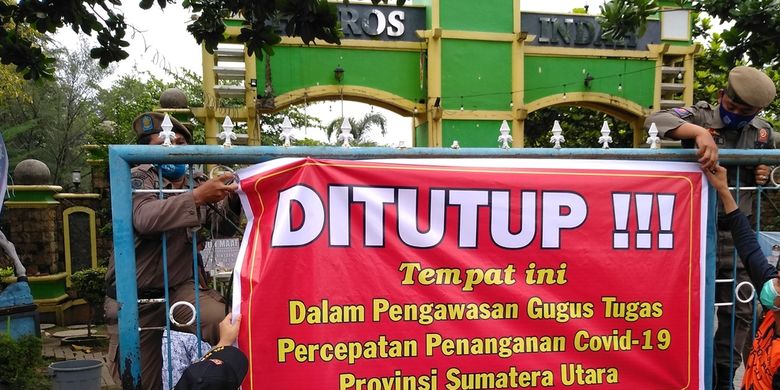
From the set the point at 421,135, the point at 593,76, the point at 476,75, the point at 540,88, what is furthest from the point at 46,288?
the point at 593,76

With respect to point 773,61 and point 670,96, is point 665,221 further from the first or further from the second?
point 670,96

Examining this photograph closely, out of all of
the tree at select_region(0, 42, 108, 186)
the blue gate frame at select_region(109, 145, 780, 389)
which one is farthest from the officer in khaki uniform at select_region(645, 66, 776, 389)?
the tree at select_region(0, 42, 108, 186)

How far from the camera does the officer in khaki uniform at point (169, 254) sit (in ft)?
7.14

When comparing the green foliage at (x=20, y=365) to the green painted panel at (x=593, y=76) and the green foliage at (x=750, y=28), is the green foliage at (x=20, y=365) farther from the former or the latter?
the green painted panel at (x=593, y=76)

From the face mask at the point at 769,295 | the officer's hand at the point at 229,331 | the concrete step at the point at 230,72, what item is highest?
the concrete step at the point at 230,72

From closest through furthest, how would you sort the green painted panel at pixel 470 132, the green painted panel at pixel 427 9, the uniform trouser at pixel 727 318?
the uniform trouser at pixel 727 318
the green painted panel at pixel 427 9
the green painted panel at pixel 470 132

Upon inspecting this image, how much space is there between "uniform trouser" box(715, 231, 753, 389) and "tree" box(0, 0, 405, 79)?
266 centimetres

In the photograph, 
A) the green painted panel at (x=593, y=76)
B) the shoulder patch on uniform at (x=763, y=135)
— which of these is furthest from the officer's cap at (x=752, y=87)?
the green painted panel at (x=593, y=76)

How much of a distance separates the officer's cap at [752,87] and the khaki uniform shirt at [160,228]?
89.4 inches

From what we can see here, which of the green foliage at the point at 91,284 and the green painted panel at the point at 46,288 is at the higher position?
the green foliage at the point at 91,284

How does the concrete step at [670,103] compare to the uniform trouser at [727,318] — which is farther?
the concrete step at [670,103]

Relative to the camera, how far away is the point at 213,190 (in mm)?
2184

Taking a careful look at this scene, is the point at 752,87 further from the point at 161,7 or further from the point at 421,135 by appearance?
the point at 421,135

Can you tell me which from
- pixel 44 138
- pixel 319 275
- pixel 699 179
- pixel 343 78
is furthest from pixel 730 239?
pixel 44 138
